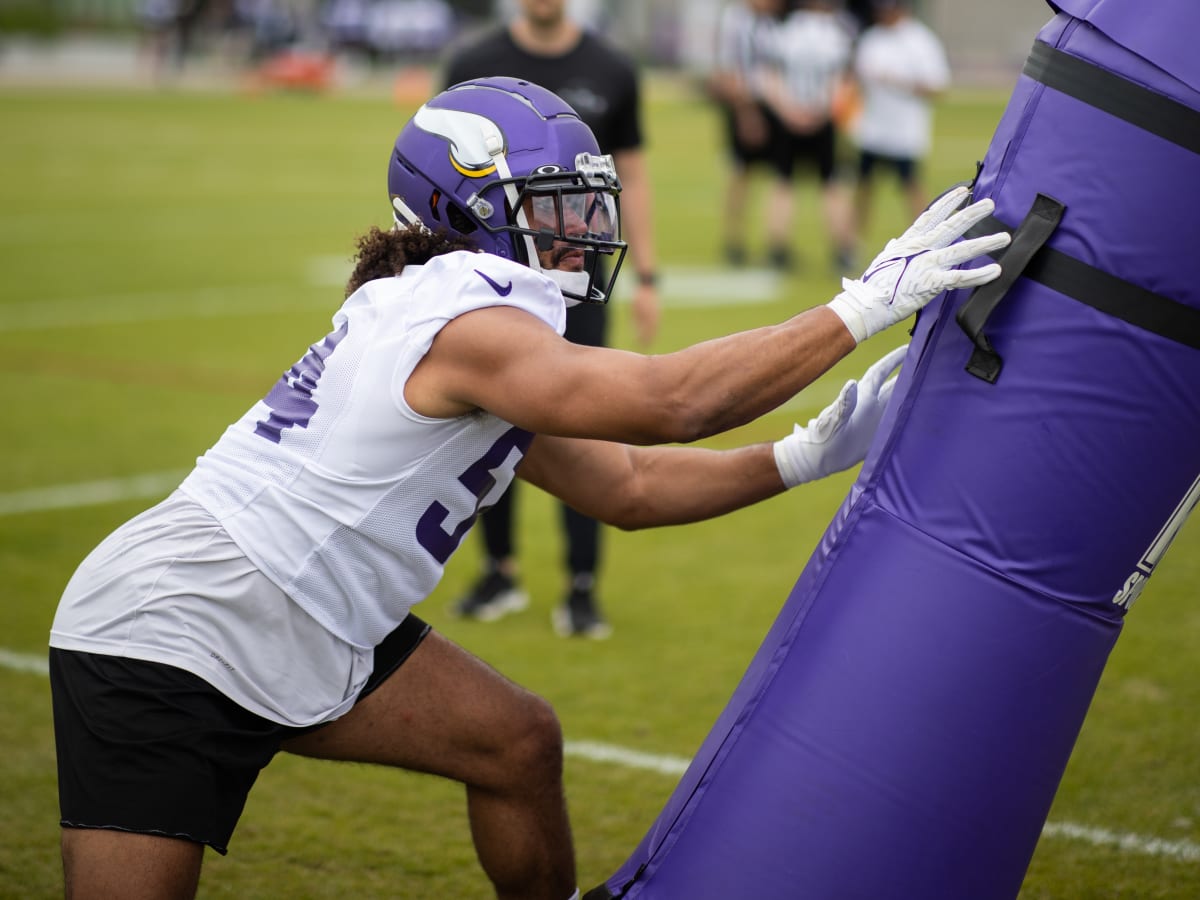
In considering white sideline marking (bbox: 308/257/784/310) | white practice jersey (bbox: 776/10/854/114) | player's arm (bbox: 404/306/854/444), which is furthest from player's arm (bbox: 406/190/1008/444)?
white practice jersey (bbox: 776/10/854/114)

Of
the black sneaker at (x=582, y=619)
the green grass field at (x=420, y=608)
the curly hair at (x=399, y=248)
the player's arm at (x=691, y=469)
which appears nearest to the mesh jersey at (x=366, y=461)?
the curly hair at (x=399, y=248)

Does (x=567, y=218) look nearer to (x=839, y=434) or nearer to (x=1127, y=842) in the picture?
(x=839, y=434)

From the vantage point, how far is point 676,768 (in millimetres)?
4203

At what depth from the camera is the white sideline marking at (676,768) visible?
11.9 feet

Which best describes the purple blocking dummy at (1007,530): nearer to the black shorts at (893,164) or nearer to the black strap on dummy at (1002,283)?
the black strap on dummy at (1002,283)

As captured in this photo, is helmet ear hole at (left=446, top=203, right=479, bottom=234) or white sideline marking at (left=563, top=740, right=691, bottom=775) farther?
white sideline marking at (left=563, top=740, right=691, bottom=775)

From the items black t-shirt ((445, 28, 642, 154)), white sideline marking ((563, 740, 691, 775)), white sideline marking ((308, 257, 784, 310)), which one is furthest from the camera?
white sideline marking ((308, 257, 784, 310))

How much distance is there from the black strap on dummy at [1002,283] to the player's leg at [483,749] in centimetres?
115

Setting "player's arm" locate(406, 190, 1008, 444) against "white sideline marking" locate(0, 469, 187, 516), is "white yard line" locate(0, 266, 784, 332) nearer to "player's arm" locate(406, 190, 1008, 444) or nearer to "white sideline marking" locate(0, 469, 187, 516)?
"white sideline marking" locate(0, 469, 187, 516)

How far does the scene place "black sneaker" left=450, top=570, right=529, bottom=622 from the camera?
5559mm

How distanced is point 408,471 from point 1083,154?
52.2 inches

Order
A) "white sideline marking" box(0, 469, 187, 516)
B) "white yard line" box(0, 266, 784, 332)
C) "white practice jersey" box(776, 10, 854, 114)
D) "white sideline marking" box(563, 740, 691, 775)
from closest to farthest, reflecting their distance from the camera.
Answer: "white sideline marking" box(563, 740, 691, 775) → "white sideline marking" box(0, 469, 187, 516) → "white yard line" box(0, 266, 784, 332) → "white practice jersey" box(776, 10, 854, 114)

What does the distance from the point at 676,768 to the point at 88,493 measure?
3.84 m

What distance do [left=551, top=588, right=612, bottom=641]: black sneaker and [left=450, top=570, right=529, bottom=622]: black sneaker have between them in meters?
0.28
